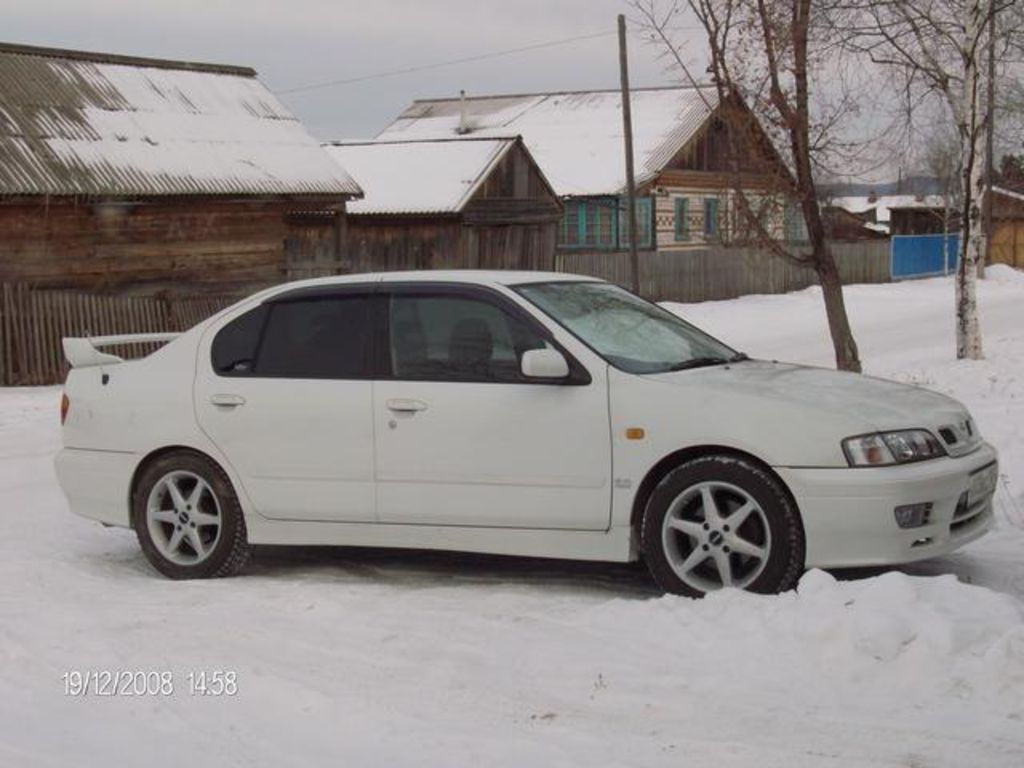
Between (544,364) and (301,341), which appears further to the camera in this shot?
(301,341)

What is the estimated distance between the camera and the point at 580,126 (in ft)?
150

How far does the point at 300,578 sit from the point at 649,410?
2009mm

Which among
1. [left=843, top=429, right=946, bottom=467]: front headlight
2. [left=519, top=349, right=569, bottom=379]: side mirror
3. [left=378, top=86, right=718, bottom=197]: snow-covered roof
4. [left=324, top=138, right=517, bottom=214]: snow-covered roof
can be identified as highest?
[left=378, top=86, right=718, bottom=197]: snow-covered roof

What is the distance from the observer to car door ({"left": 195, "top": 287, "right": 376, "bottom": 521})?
6.98 meters

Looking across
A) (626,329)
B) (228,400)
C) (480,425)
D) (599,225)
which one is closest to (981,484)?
(626,329)

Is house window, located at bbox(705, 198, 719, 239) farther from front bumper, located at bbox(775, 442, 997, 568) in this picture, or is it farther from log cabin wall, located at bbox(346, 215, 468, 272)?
front bumper, located at bbox(775, 442, 997, 568)

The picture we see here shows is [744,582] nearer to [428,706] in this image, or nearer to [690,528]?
[690,528]

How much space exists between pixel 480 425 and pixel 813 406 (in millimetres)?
1485

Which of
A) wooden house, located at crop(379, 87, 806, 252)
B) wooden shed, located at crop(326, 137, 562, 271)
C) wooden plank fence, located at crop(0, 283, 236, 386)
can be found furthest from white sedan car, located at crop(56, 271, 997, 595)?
wooden house, located at crop(379, 87, 806, 252)

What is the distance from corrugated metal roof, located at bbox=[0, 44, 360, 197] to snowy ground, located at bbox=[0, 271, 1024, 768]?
14.4m

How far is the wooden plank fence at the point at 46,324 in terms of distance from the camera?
63.3ft

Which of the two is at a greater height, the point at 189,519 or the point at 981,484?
the point at 981,484

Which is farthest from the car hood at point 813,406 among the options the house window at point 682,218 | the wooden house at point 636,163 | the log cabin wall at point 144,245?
the house window at point 682,218

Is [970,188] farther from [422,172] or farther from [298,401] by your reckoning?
[422,172]
